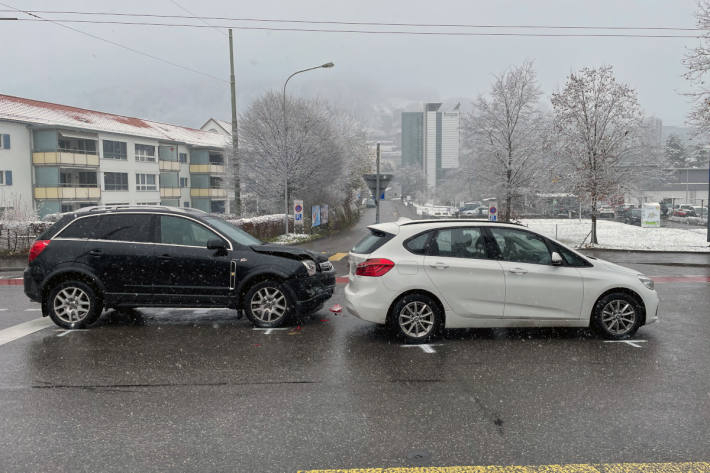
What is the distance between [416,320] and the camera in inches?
279

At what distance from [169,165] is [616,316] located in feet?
180

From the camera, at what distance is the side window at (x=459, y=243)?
7.17m

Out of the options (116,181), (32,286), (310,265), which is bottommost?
(32,286)

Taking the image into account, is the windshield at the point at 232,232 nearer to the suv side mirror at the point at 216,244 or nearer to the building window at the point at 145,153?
the suv side mirror at the point at 216,244

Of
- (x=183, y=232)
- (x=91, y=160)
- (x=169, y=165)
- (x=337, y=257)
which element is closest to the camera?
(x=183, y=232)

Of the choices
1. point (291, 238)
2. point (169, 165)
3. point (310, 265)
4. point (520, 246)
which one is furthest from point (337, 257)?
point (169, 165)

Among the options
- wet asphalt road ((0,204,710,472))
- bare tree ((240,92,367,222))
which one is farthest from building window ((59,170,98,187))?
wet asphalt road ((0,204,710,472))

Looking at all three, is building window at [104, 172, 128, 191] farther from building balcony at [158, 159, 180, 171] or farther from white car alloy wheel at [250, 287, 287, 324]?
white car alloy wheel at [250, 287, 287, 324]

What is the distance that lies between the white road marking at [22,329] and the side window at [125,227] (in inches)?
60.9

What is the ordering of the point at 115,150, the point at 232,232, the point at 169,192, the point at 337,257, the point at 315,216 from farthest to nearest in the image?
the point at 169,192
the point at 115,150
the point at 315,216
the point at 337,257
the point at 232,232

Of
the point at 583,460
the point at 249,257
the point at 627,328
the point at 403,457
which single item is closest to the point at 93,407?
the point at 403,457

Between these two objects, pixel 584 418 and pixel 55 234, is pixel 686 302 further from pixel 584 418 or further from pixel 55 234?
pixel 55 234

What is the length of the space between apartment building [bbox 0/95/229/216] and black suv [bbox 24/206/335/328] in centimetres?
3396

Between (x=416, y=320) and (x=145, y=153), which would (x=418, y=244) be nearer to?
(x=416, y=320)
